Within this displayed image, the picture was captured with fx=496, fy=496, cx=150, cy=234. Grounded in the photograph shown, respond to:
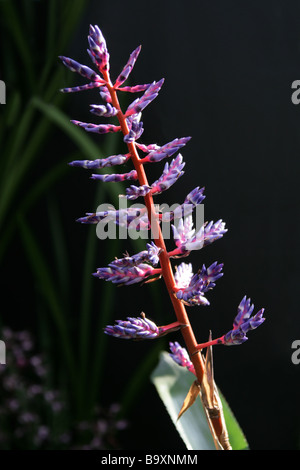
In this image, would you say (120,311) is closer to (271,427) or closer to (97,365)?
(97,365)

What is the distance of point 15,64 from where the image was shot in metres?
1.04

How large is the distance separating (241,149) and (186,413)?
52cm

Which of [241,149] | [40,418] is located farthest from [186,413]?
[40,418]

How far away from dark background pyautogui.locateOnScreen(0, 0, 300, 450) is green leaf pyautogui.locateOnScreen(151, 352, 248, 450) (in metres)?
0.37

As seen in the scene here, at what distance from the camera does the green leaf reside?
370 mm

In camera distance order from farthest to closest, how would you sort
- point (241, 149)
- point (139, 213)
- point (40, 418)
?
point (40, 418) < point (241, 149) < point (139, 213)

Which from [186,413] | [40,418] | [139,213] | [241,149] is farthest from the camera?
[40,418]

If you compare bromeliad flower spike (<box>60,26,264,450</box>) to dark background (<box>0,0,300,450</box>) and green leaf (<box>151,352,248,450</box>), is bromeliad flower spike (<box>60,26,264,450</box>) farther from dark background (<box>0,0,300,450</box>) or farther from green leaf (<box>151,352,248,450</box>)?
dark background (<box>0,0,300,450</box>)

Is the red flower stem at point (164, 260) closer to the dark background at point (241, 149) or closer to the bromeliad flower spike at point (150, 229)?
the bromeliad flower spike at point (150, 229)

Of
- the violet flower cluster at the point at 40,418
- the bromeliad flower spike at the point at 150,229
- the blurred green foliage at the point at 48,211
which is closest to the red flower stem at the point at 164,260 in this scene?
the bromeliad flower spike at the point at 150,229

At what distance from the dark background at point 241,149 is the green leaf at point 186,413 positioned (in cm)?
37

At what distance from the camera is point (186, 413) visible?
16.1 inches

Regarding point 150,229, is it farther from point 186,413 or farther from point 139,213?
point 186,413

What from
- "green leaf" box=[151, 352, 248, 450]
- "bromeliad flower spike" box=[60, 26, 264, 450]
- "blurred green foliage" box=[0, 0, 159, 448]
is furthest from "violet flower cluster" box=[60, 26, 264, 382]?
"blurred green foliage" box=[0, 0, 159, 448]
